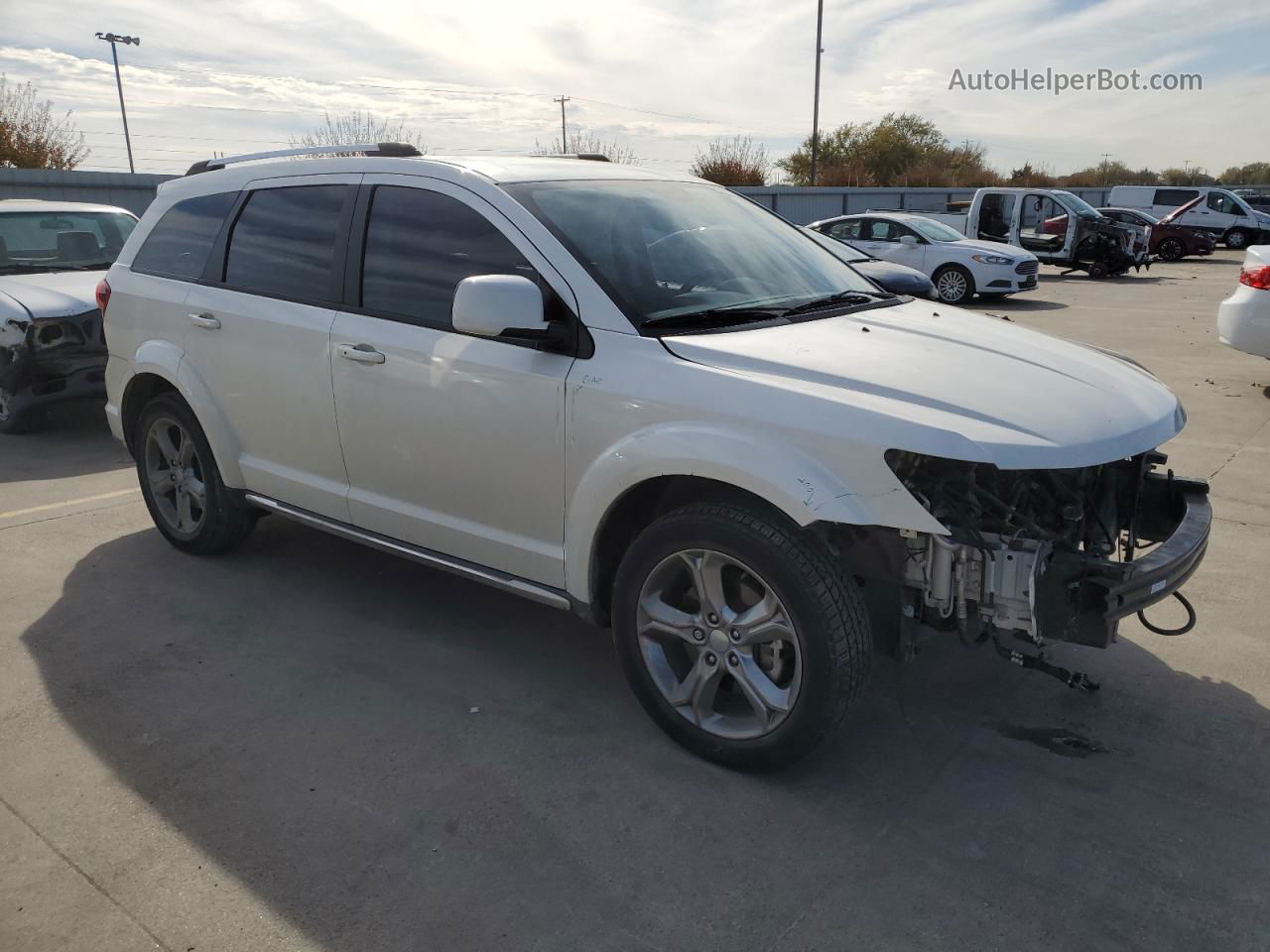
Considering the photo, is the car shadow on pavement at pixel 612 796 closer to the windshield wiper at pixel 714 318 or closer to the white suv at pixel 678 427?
the white suv at pixel 678 427

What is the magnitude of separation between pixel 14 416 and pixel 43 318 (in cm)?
88

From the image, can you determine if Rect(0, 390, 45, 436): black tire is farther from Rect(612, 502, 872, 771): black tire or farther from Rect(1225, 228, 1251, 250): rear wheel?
Rect(1225, 228, 1251, 250): rear wheel

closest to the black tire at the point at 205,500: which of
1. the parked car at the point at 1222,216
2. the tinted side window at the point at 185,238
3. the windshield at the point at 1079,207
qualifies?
the tinted side window at the point at 185,238

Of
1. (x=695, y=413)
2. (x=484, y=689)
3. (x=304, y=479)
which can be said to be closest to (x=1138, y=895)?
(x=695, y=413)

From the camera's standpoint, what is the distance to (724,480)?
2992mm

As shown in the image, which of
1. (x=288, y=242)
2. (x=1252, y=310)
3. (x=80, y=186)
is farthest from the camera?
(x=80, y=186)

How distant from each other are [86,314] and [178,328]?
11.8 ft

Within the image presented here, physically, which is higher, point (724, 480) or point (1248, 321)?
point (724, 480)

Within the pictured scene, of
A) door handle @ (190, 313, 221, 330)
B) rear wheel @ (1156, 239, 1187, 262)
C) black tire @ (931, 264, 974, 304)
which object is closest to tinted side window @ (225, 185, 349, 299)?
door handle @ (190, 313, 221, 330)

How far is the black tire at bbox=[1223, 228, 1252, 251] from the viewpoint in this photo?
31.3 meters

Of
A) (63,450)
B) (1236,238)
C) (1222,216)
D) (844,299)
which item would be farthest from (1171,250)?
(63,450)

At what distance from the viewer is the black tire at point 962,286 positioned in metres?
17.0

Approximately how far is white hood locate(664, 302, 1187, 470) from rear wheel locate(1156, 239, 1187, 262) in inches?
1091

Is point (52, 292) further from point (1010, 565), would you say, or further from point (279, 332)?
point (1010, 565)
